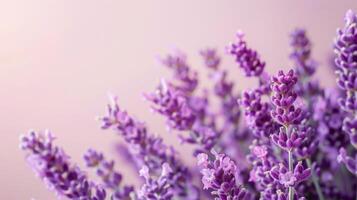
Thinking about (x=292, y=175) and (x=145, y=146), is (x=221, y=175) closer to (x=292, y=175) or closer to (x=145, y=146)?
(x=292, y=175)

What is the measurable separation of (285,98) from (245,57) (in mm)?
130

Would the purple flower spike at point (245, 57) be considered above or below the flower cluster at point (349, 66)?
above

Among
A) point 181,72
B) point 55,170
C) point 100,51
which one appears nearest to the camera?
point 55,170

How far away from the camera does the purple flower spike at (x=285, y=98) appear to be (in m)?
0.50

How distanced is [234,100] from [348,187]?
0.70ft

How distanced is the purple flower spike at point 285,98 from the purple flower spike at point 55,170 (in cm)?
23

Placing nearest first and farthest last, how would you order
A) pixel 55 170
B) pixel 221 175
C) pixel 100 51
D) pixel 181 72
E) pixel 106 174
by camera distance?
1. pixel 221 175
2. pixel 55 170
3. pixel 106 174
4. pixel 181 72
5. pixel 100 51

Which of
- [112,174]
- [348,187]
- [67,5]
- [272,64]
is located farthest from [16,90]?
[348,187]

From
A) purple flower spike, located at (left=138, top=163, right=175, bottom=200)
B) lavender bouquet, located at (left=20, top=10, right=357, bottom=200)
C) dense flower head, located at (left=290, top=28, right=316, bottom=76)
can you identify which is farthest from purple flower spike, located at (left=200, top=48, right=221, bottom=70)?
purple flower spike, located at (left=138, top=163, right=175, bottom=200)

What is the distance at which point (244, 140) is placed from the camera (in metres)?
0.88

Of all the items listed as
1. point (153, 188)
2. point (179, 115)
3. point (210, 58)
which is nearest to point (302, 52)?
point (210, 58)

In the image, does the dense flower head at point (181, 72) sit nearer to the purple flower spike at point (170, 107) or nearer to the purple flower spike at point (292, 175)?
the purple flower spike at point (170, 107)

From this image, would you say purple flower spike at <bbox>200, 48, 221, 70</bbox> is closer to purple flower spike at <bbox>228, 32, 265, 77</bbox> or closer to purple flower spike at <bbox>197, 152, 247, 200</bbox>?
purple flower spike at <bbox>228, 32, 265, 77</bbox>

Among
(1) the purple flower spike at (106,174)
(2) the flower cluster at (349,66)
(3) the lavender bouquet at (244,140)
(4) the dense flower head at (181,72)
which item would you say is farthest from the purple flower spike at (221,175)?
(4) the dense flower head at (181,72)
